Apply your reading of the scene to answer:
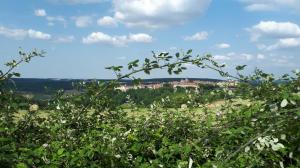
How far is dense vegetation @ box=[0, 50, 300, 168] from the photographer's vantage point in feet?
13.9

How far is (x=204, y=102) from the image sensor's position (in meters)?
7.55

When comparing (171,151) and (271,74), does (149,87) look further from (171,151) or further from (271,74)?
(171,151)

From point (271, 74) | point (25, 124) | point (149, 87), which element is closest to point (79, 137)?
point (25, 124)

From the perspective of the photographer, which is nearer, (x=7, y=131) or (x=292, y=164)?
(x=292, y=164)

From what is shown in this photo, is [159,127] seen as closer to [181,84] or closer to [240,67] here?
[240,67]

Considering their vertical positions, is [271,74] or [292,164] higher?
[271,74]

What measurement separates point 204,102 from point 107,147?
277 cm

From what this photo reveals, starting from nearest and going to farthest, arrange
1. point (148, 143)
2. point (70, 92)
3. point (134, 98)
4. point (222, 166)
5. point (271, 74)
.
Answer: point (222, 166) < point (148, 143) < point (271, 74) < point (70, 92) < point (134, 98)

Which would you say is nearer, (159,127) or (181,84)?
(159,127)

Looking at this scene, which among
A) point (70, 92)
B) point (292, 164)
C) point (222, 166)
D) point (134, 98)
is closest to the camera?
point (222, 166)

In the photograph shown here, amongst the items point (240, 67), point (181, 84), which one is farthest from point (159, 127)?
point (181, 84)

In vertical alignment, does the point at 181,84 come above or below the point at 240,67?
below

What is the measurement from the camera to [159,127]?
6.46 meters

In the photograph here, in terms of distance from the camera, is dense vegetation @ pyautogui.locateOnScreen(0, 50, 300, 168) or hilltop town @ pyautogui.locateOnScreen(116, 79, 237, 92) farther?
hilltop town @ pyautogui.locateOnScreen(116, 79, 237, 92)
